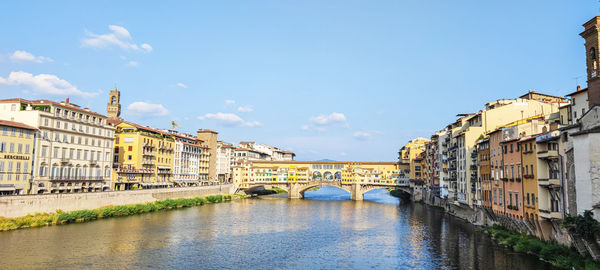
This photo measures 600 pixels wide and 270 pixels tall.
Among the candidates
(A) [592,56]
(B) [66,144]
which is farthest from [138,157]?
(A) [592,56]

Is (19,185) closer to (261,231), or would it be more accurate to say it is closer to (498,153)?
(261,231)

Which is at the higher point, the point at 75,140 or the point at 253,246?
the point at 75,140

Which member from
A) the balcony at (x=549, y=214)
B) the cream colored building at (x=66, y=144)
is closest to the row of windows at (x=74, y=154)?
the cream colored building at (x=66, y=144)

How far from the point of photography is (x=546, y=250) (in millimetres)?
30828

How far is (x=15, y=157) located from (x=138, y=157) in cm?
3059

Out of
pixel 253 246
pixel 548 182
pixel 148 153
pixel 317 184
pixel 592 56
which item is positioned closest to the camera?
pixel 548 182

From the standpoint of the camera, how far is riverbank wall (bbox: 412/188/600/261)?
27.3 meters

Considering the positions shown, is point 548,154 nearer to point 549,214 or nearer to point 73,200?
point 549,214

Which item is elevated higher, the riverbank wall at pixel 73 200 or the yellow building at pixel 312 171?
the yellow building at pixel 312 171

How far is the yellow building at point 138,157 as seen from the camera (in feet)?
255

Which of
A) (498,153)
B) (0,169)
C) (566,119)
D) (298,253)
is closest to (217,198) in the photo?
(0,169)

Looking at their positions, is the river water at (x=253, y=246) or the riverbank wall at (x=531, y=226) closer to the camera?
the riverbank wall at (x=531, y=226)

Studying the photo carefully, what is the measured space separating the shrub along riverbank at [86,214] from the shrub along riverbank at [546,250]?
155ft

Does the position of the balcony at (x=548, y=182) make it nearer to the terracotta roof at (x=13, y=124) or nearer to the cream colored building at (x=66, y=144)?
the terracotta roof at (x=13, y=124)
